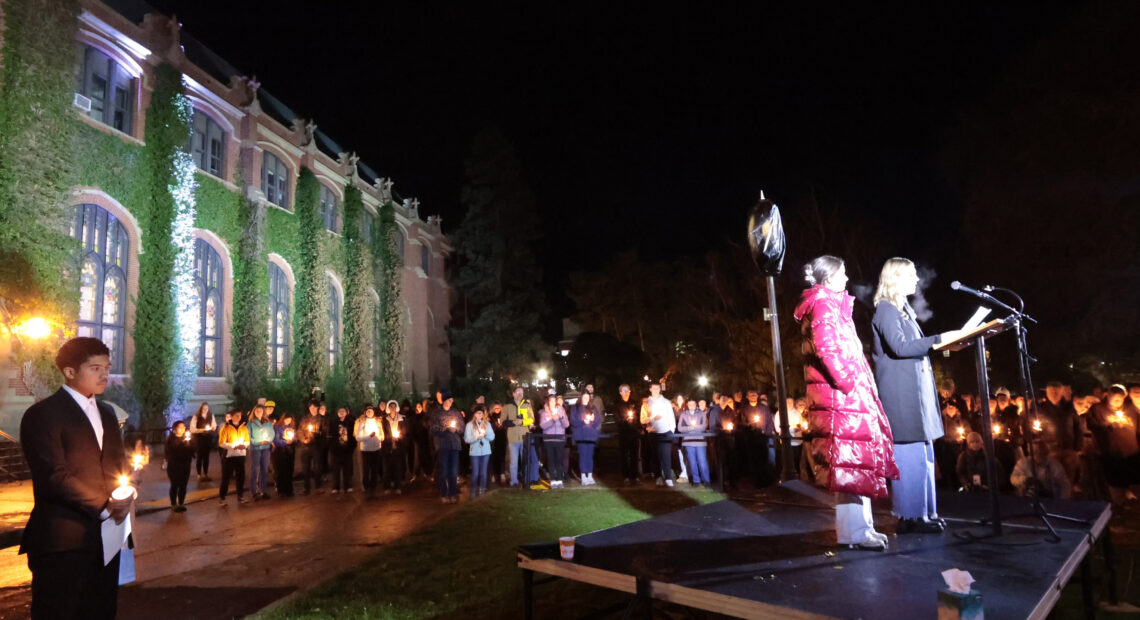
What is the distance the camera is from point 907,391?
4469 mm

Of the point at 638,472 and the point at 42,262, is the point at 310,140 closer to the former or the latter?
the point at 42,262

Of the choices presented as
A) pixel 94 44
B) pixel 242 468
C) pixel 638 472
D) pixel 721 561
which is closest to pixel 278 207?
pixel 94 44

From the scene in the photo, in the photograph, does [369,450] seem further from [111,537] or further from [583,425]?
[111,537]

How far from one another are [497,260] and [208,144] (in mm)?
16196

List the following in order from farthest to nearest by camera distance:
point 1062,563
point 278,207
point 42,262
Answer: point 278,207
point 42,262
point 1062,563

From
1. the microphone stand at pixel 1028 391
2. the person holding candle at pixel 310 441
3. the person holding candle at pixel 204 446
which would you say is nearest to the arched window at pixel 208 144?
the person holding candle at pixel 204 446

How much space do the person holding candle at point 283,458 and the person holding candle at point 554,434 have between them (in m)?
5.18

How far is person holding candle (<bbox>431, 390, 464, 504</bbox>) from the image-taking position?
11234mm

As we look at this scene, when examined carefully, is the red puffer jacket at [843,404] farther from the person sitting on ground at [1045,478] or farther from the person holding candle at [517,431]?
the person holding candle at [517,431]

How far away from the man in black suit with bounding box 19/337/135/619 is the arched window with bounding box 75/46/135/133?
18.0 metres

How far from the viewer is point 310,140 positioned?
88.3 ft

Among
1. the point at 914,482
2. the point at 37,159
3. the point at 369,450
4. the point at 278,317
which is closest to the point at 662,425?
the point at 369,450

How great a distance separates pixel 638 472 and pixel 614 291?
2908 cm

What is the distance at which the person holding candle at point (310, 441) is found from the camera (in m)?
13.4
